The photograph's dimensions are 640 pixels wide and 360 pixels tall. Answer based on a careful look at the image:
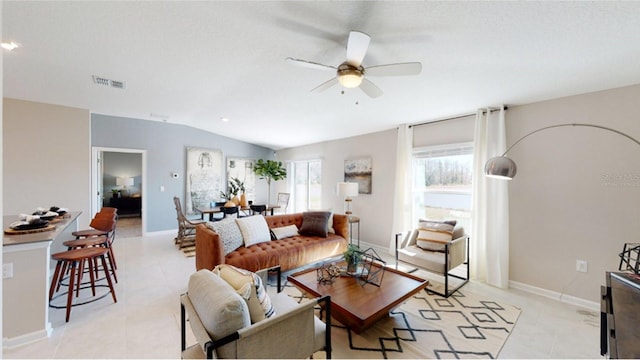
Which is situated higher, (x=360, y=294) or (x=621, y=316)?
(x=621, y=316)

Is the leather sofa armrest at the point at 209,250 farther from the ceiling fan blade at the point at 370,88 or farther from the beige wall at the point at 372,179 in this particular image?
the beige wall at the point at 372,179

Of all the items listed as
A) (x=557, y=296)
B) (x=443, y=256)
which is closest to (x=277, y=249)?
(x=443, y=256)

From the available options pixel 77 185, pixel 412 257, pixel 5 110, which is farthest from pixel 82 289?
pixel 412 257

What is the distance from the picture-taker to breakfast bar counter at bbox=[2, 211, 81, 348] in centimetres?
212

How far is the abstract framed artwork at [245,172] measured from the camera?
284 inches

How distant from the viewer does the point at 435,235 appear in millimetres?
3551

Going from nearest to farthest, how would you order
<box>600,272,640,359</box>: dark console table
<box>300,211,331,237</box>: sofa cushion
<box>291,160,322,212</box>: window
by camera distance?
1. <box>600,272,640,359</box>: dark console table
2. <box>300,211,331,237</box>: sofa cushion
3. <box>291,160,322,212</box>: window

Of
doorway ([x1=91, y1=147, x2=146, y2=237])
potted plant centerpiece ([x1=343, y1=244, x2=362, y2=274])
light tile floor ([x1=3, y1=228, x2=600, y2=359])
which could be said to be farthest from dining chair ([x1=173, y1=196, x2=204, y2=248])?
doorway ([x1=91, y1=147, x2=146, y2=237])

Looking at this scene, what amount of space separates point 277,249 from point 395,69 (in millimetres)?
2568

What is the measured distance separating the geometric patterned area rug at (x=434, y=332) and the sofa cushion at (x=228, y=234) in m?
1.12

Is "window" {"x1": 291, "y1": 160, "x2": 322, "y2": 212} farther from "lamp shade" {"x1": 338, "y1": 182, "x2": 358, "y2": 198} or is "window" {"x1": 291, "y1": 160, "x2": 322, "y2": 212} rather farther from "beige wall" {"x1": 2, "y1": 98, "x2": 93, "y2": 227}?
"beige wall" {"x1": 2, "y1": 98, "x2": 93, "y2": 227}

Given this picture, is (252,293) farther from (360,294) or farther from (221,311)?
(360,294)

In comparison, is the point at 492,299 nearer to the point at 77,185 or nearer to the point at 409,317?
the point at 409,317

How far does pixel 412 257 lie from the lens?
11.1 feet
